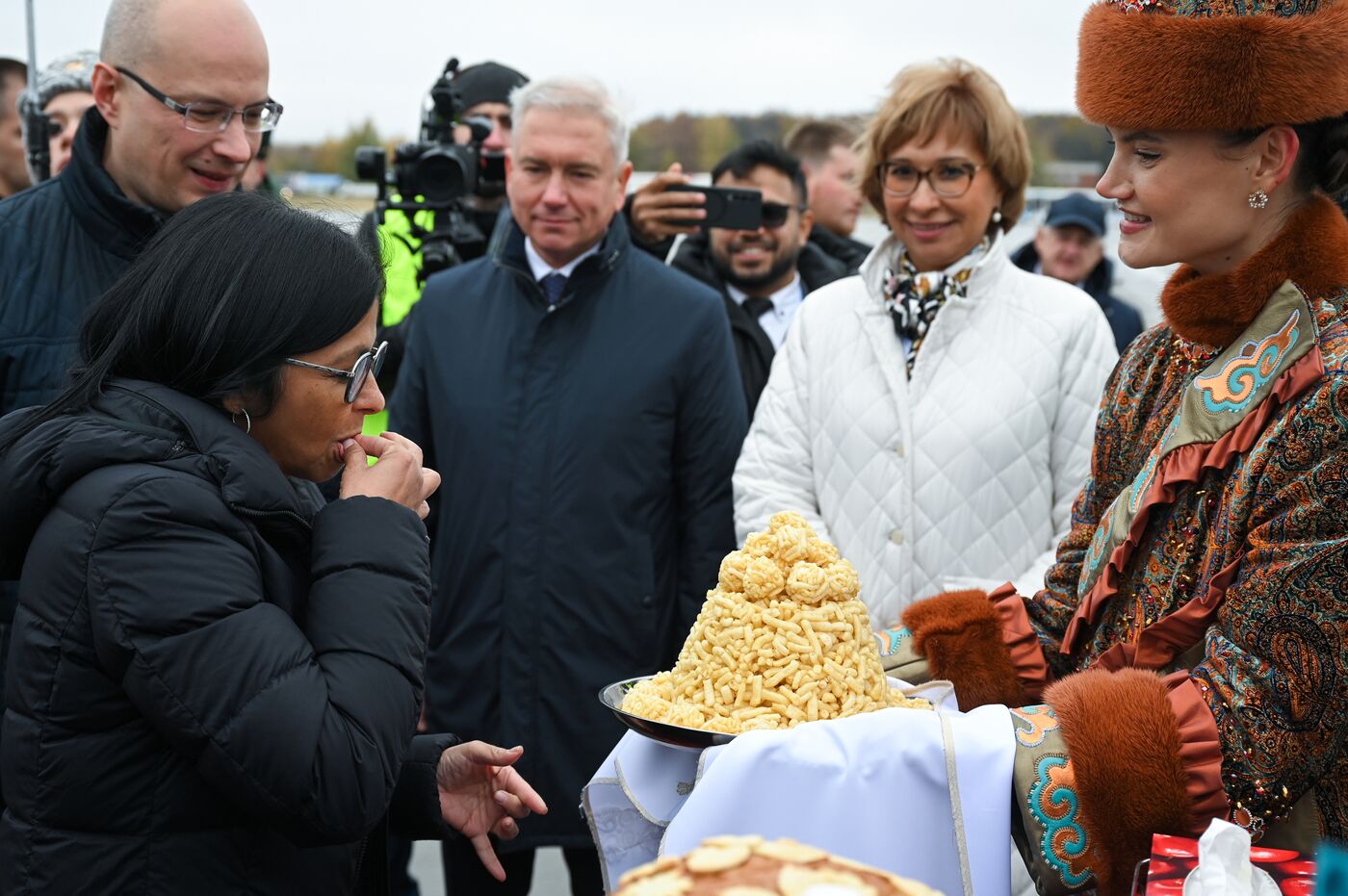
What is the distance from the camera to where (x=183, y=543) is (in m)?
1.65

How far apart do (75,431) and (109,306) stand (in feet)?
0.83

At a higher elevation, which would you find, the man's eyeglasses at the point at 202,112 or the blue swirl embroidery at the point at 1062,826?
the man's eyeglasses at the point at 202,112

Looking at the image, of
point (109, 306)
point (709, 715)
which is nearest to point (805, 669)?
point (709, 715)

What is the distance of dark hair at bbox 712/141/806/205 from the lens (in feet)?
17.7

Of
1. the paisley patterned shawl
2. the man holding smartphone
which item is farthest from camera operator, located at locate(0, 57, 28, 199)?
the paisley patterned shawl

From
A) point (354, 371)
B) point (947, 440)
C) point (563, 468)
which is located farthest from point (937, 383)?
point (354, 371)

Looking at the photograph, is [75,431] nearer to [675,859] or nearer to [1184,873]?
[675,859]

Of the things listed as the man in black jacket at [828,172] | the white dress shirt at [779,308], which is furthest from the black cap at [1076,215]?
the white dress shirt at [779,308]

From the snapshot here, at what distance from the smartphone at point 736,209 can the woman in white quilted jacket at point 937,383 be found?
36.4 inches

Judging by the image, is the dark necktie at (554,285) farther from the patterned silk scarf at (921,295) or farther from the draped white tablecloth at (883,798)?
the draped white tablecloth at (883,798)

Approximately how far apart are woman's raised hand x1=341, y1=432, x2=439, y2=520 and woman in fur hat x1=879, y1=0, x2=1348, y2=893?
93 cm

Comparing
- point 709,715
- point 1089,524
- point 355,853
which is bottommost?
point 355,853

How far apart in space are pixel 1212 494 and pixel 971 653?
0.54 metres

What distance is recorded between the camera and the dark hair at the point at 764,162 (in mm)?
5402
